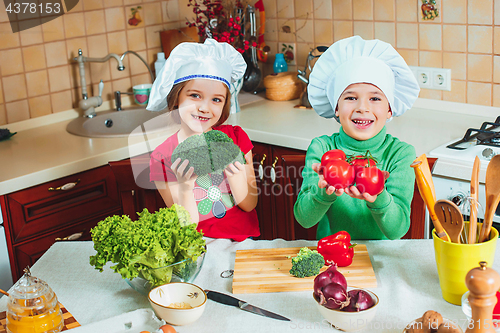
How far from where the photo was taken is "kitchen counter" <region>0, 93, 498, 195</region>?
1736mm

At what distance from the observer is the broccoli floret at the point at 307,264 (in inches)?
39.1

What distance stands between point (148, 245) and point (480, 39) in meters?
1.63

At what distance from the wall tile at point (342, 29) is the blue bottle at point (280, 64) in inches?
11.5

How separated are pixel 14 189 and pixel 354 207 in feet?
3.65

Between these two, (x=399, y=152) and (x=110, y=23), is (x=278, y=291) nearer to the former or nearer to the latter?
(x=399, y=152)

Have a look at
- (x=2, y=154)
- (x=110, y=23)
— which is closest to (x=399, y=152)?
(x=2, y=154)

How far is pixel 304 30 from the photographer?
8.15 feet

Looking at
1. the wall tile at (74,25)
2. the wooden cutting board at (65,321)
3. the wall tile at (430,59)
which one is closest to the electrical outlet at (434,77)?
the wall tile at (430,59)

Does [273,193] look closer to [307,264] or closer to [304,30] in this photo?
[304,30]

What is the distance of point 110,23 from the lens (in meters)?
2.38

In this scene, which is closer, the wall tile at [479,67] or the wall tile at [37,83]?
the wall tile at [479,67]

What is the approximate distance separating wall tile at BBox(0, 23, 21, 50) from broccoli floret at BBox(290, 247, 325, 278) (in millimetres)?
1681

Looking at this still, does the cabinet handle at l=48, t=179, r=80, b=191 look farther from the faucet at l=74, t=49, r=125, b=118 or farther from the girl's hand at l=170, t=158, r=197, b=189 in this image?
the girl's hand at l=170, t=158, r=197, b=189

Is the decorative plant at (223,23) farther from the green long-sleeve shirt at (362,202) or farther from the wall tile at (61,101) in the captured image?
the green long-sleeve shirt at (362,202)
